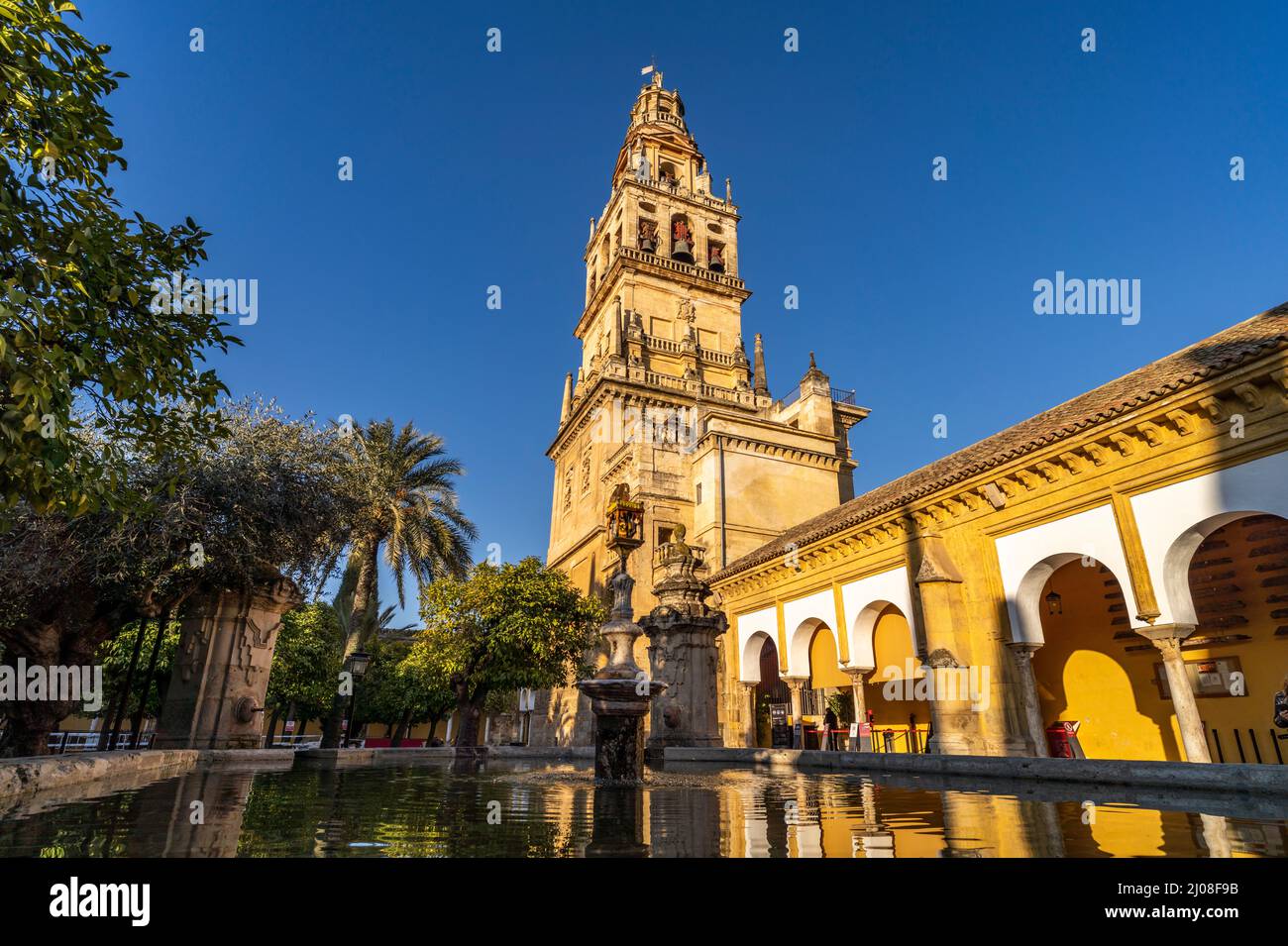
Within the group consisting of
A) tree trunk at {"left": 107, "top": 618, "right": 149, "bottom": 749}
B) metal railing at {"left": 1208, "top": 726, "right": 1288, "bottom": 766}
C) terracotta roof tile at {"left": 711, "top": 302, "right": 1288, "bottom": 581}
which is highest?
terracotta roof tile at {"left": 711, "top": 302, "right": 1288, "bottom": 581}

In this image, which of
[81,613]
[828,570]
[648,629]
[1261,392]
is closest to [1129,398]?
[1261,392]

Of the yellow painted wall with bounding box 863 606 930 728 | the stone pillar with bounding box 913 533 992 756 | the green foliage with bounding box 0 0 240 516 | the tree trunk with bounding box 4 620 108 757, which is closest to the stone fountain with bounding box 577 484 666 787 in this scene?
the green foliage with bounding box 0 0 240 516

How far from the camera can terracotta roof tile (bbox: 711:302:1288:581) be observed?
30.3 ft

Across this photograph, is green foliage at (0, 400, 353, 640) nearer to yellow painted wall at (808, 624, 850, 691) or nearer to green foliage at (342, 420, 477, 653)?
green foliage at (342, 420, 477, 653)

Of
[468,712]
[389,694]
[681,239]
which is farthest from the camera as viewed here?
[681,239]

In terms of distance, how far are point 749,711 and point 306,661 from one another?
21.7 m

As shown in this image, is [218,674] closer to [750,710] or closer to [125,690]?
[125,690]

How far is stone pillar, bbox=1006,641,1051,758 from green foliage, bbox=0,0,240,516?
13169 mm

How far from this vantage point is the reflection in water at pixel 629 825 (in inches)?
123

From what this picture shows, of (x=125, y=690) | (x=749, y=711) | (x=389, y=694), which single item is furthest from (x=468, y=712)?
(x=389, y=694)

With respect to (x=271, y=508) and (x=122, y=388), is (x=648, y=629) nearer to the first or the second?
(x=271, y=508)

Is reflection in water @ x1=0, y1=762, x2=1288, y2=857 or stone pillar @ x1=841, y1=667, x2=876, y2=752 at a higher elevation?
stone pillar @ x1=841, y1=667, x2=876, y2=752

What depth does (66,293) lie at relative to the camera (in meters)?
4.63
